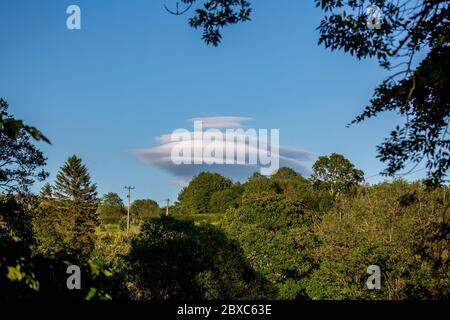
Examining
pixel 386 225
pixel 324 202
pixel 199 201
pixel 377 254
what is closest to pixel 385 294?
pixel 377 254

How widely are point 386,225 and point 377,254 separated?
17.5 ft

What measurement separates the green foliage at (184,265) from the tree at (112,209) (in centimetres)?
8628

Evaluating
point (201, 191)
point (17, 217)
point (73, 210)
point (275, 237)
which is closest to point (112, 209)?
point (201, 191)

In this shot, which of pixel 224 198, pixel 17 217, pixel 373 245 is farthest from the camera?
pixel 224 198

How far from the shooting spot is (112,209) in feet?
415

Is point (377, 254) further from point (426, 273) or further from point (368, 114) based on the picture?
point (368, 114)

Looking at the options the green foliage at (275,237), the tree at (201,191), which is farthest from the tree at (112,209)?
the green foliage at (275,237)

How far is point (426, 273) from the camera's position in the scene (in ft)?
101

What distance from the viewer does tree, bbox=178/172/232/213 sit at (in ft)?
416

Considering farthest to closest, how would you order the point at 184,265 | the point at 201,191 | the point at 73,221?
the point at 201,191
the point at 73,221
the point at 184,265

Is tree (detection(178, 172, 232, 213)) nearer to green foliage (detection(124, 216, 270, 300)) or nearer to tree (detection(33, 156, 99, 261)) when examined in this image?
tree (detection(33, 156, 99, 261))

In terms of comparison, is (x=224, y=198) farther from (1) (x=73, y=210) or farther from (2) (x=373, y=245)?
(2) (x=373, y=245)

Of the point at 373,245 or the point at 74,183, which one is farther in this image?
the point at 74,183

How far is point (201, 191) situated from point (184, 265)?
10048 centimetres
